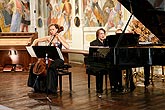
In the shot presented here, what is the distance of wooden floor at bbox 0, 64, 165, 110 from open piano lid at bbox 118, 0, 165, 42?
130 centimetres

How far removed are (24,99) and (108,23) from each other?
5.37 metres

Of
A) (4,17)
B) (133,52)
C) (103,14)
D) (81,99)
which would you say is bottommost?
(81,99)

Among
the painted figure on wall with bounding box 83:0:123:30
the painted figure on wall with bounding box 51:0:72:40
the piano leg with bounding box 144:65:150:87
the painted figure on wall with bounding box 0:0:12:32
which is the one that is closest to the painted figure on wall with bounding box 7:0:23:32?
the painted figure on wall with bounding box 0:0:12:32

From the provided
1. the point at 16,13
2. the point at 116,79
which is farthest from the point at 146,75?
the point at 16,13

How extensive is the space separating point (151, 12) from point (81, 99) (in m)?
2.04

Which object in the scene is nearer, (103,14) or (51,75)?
(51,75)

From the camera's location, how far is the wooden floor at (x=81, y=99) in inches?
208

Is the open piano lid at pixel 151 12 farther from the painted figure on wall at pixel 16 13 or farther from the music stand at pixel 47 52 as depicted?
the painted figure on wall at pixel 16 13

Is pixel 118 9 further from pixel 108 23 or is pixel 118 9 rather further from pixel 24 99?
pixel 24 99

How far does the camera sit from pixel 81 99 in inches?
232

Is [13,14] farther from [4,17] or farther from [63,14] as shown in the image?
[63,14]

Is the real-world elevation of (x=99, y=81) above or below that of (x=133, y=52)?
below

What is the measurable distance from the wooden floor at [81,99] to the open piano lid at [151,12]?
1302 millimetres

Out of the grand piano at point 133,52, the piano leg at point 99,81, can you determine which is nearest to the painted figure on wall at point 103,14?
the grand piano at point 133,52
